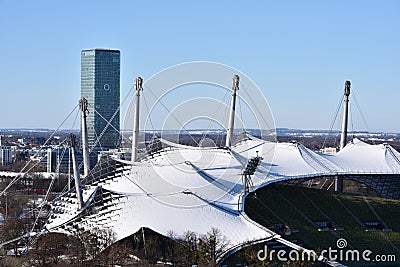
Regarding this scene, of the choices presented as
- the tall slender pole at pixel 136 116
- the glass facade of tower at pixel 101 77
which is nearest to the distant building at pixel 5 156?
the glass facade of tower at pixel 101 77

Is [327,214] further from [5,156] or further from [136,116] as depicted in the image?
[5,156]

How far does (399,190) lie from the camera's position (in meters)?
43.4

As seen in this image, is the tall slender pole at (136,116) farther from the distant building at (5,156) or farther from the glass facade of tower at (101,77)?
the glass facade of tower at (101,77)

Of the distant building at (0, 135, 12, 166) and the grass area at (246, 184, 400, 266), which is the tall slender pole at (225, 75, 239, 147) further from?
the distant building at (0, 135, 12, 166)

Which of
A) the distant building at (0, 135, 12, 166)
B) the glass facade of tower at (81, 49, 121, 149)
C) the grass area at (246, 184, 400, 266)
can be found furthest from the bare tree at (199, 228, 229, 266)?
the glass facade of tower at (81, 49, 121, 149)

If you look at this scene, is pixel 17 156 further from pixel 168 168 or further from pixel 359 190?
pixel 168 168

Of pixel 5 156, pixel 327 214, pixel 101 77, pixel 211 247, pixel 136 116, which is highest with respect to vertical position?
pixel 101 77

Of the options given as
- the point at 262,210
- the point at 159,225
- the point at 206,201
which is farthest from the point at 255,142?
the point at 159,225

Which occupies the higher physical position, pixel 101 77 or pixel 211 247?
pixel 101 77

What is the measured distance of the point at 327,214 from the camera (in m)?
34.9

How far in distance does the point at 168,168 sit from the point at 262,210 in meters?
4.86

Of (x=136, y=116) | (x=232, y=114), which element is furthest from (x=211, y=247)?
(x=232, y=114)

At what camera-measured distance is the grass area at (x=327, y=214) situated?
31344 millimetres

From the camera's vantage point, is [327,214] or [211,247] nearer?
[211,247]
